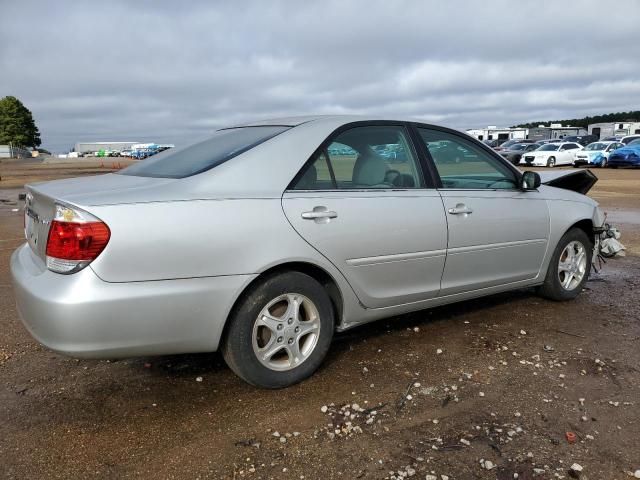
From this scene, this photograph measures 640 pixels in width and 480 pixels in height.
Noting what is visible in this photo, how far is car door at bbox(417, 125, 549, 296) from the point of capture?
3867 millimetres

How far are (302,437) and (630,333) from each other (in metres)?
2.85

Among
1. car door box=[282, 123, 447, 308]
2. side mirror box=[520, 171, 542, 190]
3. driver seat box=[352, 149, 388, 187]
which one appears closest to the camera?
car door box=[282, 123, 447, 308]

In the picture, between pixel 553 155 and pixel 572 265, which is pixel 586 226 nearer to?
pixel 572 265

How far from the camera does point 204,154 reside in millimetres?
3443

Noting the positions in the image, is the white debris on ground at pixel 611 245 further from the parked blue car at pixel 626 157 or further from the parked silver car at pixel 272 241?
the parked blue car at pixel 626 157

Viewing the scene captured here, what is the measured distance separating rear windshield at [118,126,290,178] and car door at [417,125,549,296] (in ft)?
4.08

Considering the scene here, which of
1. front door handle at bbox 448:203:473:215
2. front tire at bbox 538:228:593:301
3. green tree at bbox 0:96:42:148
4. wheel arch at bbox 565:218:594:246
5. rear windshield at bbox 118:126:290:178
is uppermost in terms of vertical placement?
green tree at bbox 0:96:42:148

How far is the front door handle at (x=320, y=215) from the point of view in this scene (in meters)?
3.13

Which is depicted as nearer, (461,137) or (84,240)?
(84,240)

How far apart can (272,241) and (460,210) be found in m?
1.54

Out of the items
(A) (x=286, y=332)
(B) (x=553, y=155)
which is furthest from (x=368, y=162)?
(B) (x=553, y=155)

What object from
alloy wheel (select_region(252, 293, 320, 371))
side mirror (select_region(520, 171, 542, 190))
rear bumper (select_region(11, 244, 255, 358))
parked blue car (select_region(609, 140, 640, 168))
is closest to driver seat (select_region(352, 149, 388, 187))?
alloy wheel (select_region(252, 293, 320, 371))

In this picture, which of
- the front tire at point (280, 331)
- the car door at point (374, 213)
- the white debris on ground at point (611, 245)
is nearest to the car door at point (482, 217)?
the car door at point (374, 213)

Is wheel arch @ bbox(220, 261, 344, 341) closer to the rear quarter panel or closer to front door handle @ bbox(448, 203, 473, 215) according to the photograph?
the rear quarter panel
